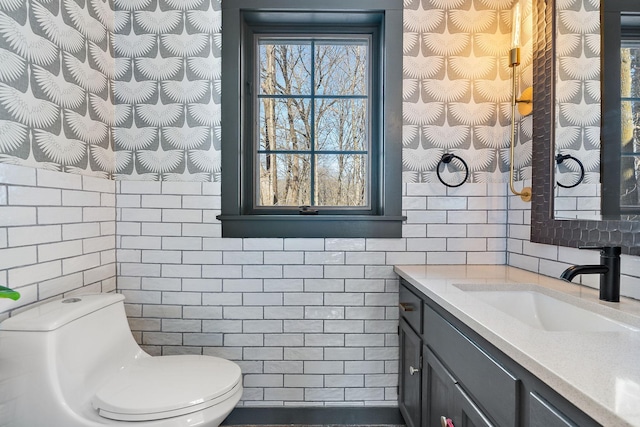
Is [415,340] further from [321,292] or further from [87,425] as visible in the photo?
[87,425]

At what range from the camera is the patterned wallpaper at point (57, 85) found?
132 centimetres

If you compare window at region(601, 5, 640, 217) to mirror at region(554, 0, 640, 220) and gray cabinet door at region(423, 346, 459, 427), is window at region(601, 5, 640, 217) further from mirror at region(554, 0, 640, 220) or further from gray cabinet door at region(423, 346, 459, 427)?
gray cabinet door at region(423, 346, 459, 427)

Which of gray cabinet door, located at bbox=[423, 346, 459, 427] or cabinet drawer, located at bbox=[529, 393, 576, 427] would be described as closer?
cabinet drawer, located at bbox=[529, 393, 576, 427]

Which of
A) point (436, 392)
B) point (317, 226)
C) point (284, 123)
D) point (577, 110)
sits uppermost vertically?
point (284, 123)

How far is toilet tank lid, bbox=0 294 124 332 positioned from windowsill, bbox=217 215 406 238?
0.66m

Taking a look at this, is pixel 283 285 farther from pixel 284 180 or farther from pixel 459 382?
pixel 459 382

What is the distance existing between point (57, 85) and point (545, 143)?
2127mm

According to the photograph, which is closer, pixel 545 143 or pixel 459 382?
pixel 459 382

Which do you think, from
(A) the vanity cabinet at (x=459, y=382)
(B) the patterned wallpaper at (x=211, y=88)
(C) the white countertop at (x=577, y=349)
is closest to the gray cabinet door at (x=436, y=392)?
(A) the vanity cabinet at (x=459, y=382)

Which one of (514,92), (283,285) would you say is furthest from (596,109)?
(283,285)

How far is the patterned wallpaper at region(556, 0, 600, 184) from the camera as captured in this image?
4.22ft

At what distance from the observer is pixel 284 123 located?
6.79 feet

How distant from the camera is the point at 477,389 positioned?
100 centimetres

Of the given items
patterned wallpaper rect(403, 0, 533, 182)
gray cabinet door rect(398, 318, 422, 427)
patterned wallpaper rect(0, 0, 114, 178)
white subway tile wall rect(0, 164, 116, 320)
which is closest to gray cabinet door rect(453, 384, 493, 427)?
gray cabinet door rect(398, 318, 422, 427)
